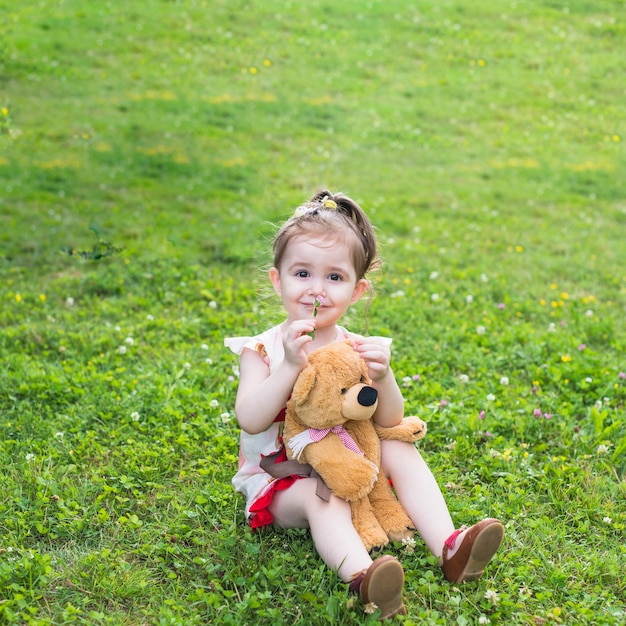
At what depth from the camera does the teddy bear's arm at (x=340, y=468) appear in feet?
10.4

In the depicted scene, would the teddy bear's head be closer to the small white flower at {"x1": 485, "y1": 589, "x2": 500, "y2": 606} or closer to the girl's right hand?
the girl's right hand

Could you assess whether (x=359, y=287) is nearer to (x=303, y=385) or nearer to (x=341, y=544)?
(x=303, y=385)

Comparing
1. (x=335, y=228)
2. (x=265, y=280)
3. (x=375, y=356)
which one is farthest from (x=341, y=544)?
(x=265, y=280)

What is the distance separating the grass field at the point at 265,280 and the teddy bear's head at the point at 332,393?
62 cm

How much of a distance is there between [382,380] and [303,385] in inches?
14.4

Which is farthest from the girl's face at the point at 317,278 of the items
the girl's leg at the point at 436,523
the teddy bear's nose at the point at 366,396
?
the girl's leg at the point at 436,523

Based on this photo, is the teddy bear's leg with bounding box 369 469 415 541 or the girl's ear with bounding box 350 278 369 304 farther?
the girl's ear with bounding box 350 278 369 304

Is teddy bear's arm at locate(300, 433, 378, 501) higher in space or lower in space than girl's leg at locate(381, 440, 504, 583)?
higher

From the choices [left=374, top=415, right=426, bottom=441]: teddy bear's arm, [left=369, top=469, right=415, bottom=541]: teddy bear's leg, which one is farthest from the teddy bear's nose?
[left=369, top=469, right=415, bottom=541]: teddy bear's leg

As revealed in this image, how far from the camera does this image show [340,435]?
329 cm

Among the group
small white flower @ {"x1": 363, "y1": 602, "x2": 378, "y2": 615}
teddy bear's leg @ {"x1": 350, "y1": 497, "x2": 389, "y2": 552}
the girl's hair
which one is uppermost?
the girl's hair

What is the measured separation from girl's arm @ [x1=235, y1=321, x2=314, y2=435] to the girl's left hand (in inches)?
9.2

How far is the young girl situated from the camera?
Result: 3117 mm

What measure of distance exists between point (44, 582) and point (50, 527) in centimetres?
43
